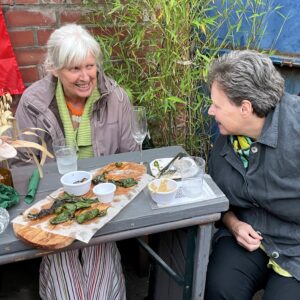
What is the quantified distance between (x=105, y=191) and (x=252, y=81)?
699mm

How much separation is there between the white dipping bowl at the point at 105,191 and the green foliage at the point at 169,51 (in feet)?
2.97

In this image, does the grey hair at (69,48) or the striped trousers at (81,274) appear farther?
the grey hair at (69,48)

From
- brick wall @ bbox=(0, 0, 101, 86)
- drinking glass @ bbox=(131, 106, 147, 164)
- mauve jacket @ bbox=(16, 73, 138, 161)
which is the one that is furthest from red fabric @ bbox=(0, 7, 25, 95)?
drinking glass @ bbox=(131, 106, 147, 164)

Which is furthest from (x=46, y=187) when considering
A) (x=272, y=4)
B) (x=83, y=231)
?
(x=272, y=4)

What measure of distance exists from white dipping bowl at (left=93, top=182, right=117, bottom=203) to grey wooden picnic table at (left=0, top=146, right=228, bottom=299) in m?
0.07

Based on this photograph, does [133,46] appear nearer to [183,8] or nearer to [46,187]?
[183,8]

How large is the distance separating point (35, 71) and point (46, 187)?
1.10 metres

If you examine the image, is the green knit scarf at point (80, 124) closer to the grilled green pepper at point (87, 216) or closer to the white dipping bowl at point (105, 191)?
the white dipping bowl at point (105, 191)

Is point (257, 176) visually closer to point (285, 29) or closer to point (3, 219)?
point (3, 219)

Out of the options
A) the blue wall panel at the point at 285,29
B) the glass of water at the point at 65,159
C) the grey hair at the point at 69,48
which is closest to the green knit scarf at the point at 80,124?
the grey hair at the point at 69,48

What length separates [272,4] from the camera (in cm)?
223

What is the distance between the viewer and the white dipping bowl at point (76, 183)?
3.96 ft

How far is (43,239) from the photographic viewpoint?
1.00 meters

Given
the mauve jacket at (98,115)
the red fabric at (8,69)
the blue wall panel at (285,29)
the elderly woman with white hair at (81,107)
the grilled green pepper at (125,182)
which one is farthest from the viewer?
the blue wall panel at (285,29)
